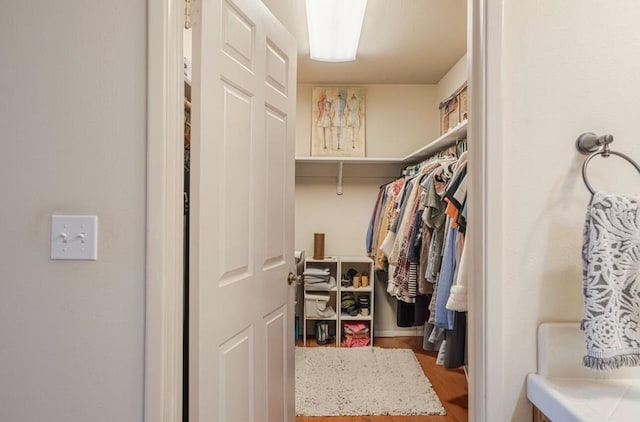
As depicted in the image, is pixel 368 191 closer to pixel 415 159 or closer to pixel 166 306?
pixel 415 159

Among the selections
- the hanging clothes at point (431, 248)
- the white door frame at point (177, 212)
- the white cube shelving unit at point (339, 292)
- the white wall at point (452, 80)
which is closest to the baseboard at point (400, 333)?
the white cube shelving unit at point (339, 292)

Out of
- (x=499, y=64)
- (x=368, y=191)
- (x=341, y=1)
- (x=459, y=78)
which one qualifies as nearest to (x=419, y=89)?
(x=459, y=78)

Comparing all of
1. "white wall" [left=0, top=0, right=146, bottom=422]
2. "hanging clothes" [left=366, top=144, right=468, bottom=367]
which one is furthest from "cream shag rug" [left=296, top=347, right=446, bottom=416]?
"white wall" [left=0, top=0, right=146, bottom=422]

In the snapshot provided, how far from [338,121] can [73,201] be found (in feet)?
9.79

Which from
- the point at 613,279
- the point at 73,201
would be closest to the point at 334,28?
the point at 73,201

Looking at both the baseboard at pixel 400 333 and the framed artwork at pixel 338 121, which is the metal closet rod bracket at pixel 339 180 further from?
the baseboard at pixel 400 333

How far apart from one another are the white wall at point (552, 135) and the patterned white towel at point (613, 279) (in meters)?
0.12

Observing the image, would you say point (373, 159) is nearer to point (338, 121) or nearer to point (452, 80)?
point (338, 121)

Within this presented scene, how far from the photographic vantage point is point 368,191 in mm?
3754

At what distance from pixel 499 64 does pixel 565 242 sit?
1.53ft

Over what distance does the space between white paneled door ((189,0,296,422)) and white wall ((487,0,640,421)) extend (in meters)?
0.79

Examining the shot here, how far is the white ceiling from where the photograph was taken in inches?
88.4

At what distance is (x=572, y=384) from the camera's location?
0.87 metres

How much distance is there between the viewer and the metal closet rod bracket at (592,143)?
2.88 ft
